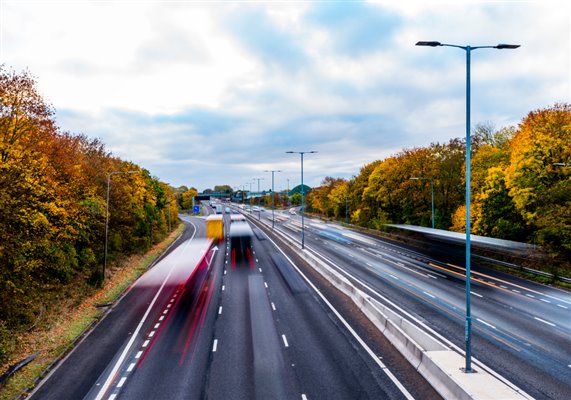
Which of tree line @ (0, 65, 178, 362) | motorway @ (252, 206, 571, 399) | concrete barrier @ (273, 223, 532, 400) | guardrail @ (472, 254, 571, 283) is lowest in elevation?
motorway @ (252, 206, 571, 399)

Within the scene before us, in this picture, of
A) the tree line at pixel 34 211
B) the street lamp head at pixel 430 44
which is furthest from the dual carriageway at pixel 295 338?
the street lamp head at pixel 430 44

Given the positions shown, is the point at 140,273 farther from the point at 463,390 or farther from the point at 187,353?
the point at 463,390

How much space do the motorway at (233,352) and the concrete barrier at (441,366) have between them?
458mm

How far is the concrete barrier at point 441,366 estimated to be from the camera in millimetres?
12227

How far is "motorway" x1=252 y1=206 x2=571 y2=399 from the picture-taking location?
15242 mm

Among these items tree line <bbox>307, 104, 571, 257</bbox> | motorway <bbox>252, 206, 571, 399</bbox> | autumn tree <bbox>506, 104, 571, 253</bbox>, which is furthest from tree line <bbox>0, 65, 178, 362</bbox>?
autumn tree <bbox>506, 104, 571, 253</bbox>

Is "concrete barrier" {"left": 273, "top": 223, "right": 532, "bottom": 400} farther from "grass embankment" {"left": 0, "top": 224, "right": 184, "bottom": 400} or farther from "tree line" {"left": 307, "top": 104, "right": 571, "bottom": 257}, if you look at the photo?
"tree line" {"left": 307, "top": 104, "right": 571, "bottom": 257}

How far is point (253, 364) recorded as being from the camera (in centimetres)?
1594

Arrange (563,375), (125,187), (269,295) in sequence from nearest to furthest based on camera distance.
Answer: (563,375) < (269,295) < (125,187)

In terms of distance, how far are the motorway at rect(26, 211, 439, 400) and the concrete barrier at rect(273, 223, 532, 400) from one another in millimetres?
458

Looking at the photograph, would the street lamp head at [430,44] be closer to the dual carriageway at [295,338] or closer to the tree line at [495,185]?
the dual carriageway at [295,338]

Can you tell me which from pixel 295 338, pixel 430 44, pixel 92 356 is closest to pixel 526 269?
pixel 295 338

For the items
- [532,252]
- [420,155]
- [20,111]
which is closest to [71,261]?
[20,111]

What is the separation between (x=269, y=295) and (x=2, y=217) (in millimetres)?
16997
